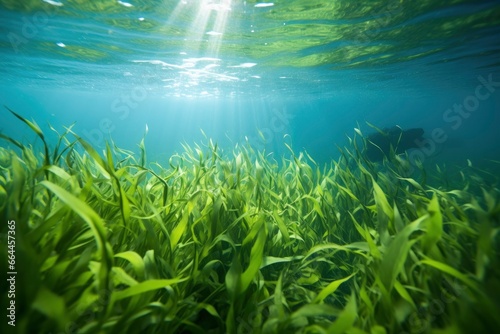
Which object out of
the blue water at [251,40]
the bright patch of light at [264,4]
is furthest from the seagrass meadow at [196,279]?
the bright patch of light at [264,4]

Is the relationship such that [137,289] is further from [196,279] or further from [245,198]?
[245,198]

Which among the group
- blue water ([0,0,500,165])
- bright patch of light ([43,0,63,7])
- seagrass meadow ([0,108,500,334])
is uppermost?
bright patch of light ([43,0,63,7])

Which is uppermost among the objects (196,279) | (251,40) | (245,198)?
(251,40)

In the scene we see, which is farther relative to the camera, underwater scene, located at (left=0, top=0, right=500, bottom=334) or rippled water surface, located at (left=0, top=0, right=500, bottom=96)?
rippled water surface, located at (left=0, top=0, right=500, bottom=96)

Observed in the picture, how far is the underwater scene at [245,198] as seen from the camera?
1.51m

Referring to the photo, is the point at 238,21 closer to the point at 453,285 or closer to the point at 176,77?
the point at 453,285

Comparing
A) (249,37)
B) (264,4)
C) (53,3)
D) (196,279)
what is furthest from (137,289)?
(249,37)

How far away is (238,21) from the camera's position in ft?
32.5

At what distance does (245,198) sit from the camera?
3305 mm

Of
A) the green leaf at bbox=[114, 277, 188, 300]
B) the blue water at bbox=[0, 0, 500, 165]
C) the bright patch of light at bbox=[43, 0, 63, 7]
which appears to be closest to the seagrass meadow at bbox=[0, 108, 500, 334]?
the green leaf at bbox=[114, 277, 188, 300]

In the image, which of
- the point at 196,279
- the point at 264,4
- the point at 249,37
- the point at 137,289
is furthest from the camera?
the point at 249,37

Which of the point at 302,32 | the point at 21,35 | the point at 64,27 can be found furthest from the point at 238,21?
the point at 21,35

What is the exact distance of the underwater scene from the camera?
151cm

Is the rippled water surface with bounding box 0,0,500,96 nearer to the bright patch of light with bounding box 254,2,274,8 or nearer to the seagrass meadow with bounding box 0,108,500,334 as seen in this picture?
the bright patch of light with bounding box 254,2,274,8
